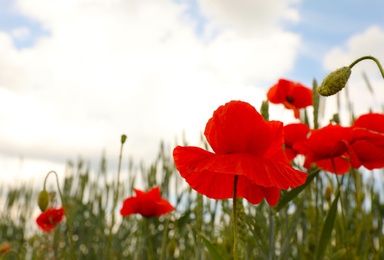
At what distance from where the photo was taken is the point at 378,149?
3.60 ft

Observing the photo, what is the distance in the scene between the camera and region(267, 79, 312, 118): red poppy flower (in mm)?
1765

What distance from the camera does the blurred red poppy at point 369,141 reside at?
1103mm

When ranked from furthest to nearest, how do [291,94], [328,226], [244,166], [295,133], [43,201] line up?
[291,94] < [295,133] < [43,201] < [328,226] < [244,166]

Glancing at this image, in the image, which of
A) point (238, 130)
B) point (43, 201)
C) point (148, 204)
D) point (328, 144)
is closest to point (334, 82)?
point (238, 130)

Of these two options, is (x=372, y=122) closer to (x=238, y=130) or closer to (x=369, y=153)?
(x=369, y=153)

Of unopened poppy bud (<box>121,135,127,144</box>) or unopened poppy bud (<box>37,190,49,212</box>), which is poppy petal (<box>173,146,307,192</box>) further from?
unopened poppy bud (<box>37,190,49,212</box>)

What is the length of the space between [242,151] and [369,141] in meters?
0.63

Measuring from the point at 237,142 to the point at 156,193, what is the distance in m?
0.92

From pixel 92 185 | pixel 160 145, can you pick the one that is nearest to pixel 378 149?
pixel 160 145

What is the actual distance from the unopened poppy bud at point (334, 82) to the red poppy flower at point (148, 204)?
94cm

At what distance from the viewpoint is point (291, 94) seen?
1774 mm

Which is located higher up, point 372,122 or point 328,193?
point 372,122

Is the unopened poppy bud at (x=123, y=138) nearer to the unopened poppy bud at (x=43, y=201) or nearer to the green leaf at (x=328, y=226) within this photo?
the unopened poppy bud at (x=43, y=201)

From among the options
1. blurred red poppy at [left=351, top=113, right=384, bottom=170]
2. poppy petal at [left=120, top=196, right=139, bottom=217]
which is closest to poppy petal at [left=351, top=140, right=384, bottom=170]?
blurred red poppy at [left=351, top=113, right=384, bottom=170]
